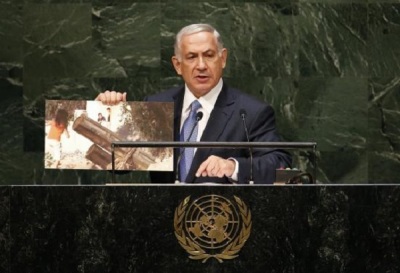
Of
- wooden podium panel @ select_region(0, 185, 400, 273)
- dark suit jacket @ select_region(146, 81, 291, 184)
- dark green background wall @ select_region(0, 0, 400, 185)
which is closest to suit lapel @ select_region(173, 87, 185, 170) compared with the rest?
dark suit jacket @ select_region(146, 81, 291, 184)

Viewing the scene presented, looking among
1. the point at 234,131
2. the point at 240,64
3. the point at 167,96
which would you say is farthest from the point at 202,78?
the point at 240,64

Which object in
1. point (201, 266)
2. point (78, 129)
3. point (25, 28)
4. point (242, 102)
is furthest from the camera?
point (25, 28)

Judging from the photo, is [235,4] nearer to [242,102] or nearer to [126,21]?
[126,21]

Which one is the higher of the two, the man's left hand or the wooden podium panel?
the man's left hand

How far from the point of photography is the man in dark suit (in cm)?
564

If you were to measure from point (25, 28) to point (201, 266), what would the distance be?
376 cm

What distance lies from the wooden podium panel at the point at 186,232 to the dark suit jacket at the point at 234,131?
1.02 m

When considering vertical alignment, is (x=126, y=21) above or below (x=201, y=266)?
above

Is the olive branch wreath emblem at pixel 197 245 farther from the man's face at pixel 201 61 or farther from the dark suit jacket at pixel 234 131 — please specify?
the man's face at pixel 201 61

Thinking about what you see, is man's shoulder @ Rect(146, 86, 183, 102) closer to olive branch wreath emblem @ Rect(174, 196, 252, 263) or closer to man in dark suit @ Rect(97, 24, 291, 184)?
man in dark suit @ Rect(97, 24, 291, 184)

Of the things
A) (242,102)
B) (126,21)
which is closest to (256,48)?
(126,21)

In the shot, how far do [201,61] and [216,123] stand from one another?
0.38m

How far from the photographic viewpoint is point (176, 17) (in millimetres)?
7594

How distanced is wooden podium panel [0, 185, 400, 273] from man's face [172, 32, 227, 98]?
65.8 inches
